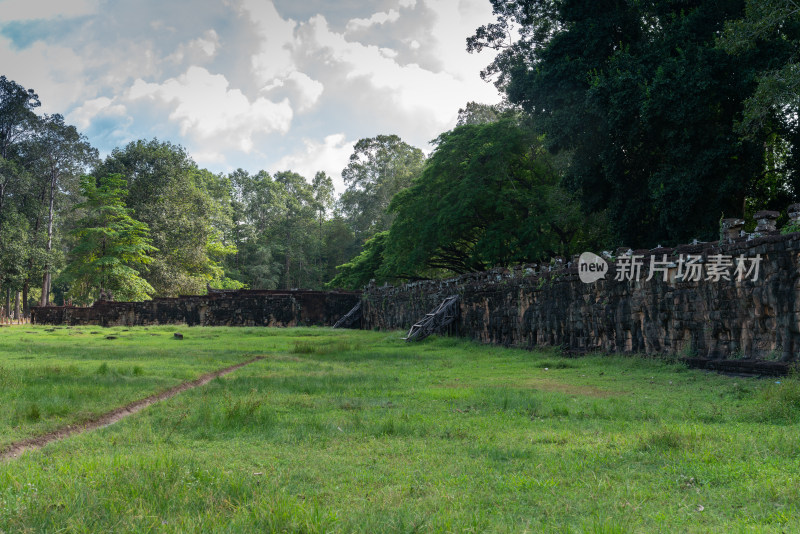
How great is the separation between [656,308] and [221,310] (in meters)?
33.2

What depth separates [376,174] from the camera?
63094 millimetres

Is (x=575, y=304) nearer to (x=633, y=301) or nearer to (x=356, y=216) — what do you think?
(x=633, y=301)

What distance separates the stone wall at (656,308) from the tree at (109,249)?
2775cm

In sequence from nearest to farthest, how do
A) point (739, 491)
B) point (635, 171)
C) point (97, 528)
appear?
point (97, 528) → point (739, 491) → point (635, 171)

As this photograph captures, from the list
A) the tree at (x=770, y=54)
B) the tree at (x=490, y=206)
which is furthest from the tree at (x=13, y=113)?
the tree at (x=770, y=54)

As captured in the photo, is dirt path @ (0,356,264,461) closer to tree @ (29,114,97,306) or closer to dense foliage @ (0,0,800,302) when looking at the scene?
dense foliage @ (0,0,800,302)

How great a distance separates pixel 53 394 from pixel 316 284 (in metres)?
56.9

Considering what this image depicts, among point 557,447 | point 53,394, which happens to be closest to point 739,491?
point 557,447

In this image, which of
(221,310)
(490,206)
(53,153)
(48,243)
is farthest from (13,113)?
(490,206)

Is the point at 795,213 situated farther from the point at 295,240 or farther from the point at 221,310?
the point at 295,240

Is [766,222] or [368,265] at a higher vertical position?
[368,265]

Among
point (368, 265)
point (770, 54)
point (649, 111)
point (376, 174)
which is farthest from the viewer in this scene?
point (376, 174)

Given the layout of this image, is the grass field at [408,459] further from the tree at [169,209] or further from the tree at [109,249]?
the tree at [169,209]

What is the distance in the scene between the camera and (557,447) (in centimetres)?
507
